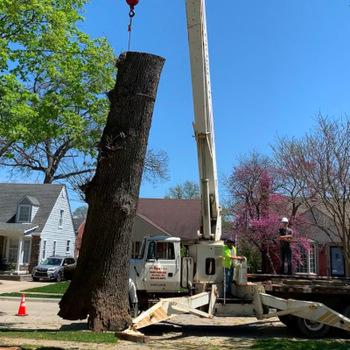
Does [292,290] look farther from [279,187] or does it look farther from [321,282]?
[279,187]

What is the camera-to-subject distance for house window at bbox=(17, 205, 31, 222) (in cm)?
3778

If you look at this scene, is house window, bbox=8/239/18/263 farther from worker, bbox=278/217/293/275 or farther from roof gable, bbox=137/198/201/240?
worker, bbox=278/217/293/275

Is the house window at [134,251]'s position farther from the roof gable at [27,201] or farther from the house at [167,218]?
the roof gable at [27,201]

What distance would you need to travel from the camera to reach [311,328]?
470 inches

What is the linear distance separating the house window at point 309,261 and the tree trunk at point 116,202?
2536 cm

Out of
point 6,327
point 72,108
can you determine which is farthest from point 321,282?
point 72,108

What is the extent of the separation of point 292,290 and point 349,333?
161 centimetres

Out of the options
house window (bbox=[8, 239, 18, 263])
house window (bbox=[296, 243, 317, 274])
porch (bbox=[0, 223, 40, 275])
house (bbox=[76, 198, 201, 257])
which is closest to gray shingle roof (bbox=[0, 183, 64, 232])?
porch (bbox=[0, 223, 40, 275])

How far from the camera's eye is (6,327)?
11.9 m

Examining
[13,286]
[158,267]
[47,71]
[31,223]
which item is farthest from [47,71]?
[31,223]

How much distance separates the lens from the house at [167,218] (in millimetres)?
40438

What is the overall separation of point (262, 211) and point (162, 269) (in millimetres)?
19035

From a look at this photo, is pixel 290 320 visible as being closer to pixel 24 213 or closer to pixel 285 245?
pixel 285 245

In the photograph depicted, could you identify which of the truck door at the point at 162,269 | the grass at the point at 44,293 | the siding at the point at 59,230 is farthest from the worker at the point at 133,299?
the siding at the point at 59,230
